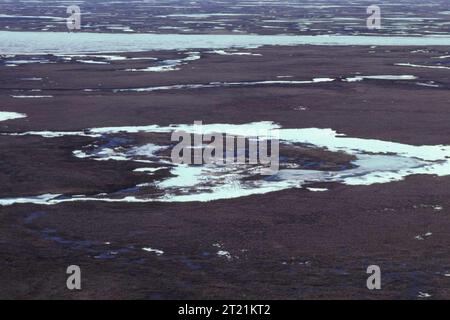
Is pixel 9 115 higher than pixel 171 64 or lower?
lower

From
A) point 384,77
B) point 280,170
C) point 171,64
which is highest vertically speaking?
point 171,64

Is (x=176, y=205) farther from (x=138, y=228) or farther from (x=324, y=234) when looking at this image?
(x=324, y=234)

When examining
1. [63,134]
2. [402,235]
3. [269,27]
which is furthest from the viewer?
[269,27]

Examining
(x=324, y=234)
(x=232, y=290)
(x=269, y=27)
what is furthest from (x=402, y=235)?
(x=269, y=27)

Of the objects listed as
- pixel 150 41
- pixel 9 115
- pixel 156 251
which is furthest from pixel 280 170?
pixel 150 41

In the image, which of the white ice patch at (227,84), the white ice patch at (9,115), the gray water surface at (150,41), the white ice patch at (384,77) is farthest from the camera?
the gray water surface at (150,41)

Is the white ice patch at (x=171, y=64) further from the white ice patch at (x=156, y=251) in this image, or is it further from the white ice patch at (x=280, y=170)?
the white ice patch at (x=156, y=251)

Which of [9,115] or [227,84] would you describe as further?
[227,84]

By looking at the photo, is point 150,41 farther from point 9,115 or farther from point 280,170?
point 280,170


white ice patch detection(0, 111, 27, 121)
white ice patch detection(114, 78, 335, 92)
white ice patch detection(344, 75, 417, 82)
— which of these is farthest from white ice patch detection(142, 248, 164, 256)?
white ice patch detection(344, 75, 417, 82)

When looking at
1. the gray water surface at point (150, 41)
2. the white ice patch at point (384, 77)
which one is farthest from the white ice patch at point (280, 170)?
the gray water surface at point (150, 41)

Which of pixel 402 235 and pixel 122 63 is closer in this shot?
pixel 402 235
